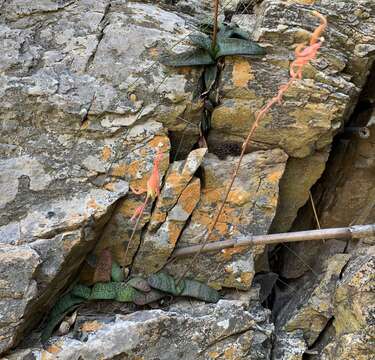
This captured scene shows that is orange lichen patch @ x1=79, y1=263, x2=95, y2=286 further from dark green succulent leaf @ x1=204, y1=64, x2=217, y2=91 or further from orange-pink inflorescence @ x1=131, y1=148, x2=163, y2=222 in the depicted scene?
dark green succulent leaf @ x1=204, y1=64, x2=217, y2=91

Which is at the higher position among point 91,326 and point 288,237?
point 288,237

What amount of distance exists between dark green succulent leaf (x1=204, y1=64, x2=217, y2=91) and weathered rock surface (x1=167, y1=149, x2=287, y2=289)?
397 mm

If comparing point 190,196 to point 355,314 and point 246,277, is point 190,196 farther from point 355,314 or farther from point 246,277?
point 355,314

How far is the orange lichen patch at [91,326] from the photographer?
8.80 feet

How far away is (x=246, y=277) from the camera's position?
295cm

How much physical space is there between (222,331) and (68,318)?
76 centimetres

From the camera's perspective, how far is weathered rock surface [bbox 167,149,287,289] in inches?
117

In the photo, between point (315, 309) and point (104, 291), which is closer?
point (104, 291)

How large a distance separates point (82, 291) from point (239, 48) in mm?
1529

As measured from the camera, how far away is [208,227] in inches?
117

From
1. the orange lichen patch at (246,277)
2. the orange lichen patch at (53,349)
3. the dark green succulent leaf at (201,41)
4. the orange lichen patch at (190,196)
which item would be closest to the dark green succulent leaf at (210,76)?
the dark green succulent leaf at (201,41)

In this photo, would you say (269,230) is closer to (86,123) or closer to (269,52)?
(269,52)

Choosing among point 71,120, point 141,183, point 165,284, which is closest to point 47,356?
point 165,284

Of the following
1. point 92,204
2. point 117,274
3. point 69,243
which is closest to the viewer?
point 69,243
